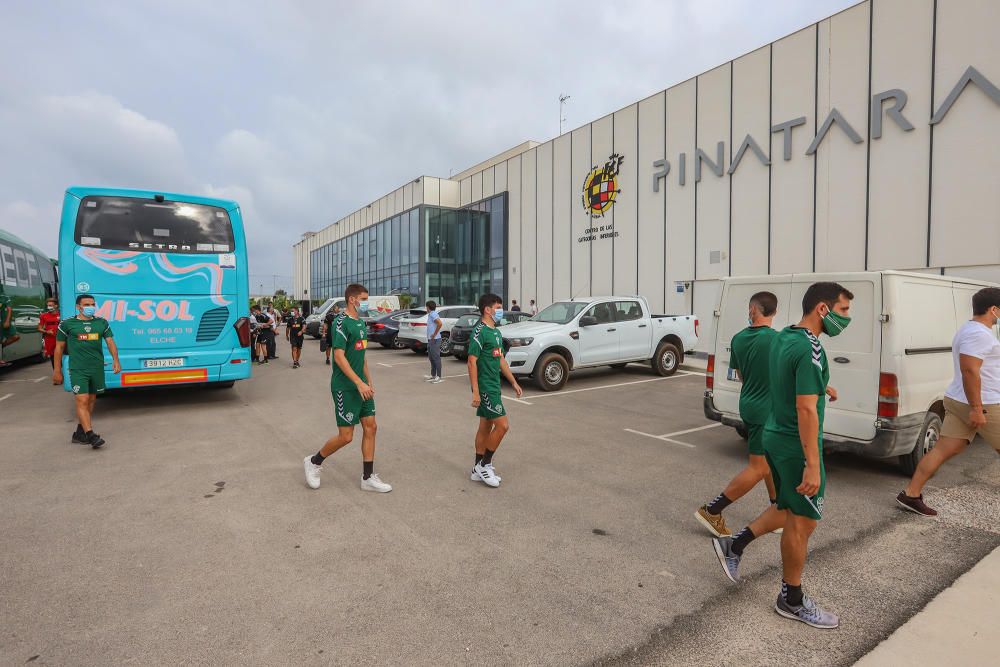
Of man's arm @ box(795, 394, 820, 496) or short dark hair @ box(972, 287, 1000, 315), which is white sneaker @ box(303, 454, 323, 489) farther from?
short dark hair @ box(972, 287, 1000, 315)

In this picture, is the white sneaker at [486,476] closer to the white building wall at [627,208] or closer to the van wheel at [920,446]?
the van wheel at [920,446]

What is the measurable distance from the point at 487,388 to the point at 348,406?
128 cm

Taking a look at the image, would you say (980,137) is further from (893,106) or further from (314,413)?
(314,413)

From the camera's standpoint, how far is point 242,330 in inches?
344

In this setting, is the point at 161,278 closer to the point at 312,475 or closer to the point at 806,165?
the point at 312,475

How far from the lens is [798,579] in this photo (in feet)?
9.35

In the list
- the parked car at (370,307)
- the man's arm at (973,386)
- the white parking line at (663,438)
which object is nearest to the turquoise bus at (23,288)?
the parked car at (370,307)

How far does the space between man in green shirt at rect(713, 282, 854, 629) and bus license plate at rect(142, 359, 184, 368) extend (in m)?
8.36

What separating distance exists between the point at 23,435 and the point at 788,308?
31.1ft

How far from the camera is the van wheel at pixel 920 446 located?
5188 millimetres

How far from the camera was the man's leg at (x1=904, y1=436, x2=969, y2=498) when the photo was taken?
4273 mm

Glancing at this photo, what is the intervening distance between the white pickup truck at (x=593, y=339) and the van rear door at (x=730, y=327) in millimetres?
4687

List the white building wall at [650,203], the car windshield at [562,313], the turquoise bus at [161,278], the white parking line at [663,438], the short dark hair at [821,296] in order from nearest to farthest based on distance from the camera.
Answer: the short dark hair at [821,296], the white parking line at [663,438], the turquoise bus at [161,278], the car windshield at [562,313], the white building wall at [650,203]

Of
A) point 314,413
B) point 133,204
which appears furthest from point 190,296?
point 314,413
